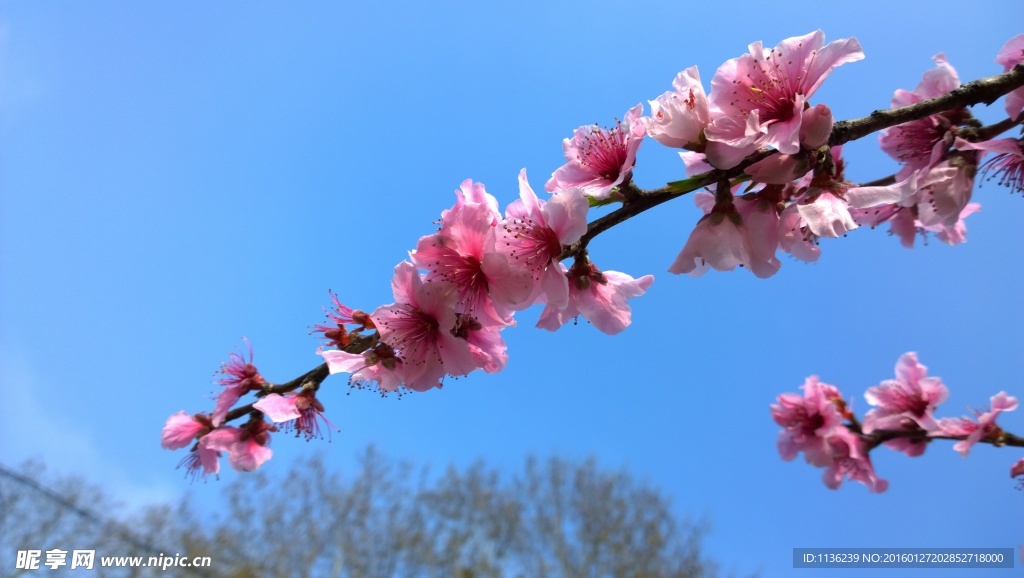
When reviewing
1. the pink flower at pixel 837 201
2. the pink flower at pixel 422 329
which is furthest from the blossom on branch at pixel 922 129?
the pink flower at pixel 422 329

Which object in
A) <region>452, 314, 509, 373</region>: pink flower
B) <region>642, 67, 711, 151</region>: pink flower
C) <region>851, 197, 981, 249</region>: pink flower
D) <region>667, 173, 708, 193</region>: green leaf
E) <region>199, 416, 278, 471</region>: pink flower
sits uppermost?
<region>851, 197, 981, 249</region>: pink flower

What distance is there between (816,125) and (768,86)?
0.56 ft

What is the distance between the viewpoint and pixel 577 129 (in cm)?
120

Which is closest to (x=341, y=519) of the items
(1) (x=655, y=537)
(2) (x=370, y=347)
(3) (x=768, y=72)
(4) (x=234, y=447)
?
(1) (x=655, y=537)

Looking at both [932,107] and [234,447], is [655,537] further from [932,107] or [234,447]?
[932,107]

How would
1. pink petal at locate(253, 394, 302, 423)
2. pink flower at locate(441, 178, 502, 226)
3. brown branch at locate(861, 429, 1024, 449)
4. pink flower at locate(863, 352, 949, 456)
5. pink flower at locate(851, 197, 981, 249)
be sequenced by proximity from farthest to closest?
pink flower at locate(863, 352, 949, 456) → brown branch at locate(861, 429, 1024, 449) → pink petal at locate(253, 394, 302, 423) → pink flower at locate(851, 197, 981, 249) → pink flower at locate(441, 178, 502, 226)

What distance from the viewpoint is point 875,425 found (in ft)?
7.11

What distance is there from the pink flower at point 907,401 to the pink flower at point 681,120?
5.65 feet

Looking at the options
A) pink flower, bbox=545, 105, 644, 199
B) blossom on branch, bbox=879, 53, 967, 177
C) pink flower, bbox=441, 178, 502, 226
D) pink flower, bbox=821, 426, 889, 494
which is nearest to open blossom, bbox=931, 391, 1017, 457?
Result: pink flower, bbox=821, 426, 889, 494

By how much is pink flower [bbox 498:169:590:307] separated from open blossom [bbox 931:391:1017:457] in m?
1.86

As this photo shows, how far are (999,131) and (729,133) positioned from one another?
0.59m

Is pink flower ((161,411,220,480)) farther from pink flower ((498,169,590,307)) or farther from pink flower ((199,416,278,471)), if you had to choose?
pink flower ((498,169,590,307))

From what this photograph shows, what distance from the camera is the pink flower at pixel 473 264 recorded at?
999 mm

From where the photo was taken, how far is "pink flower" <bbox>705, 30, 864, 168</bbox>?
0.94 m
